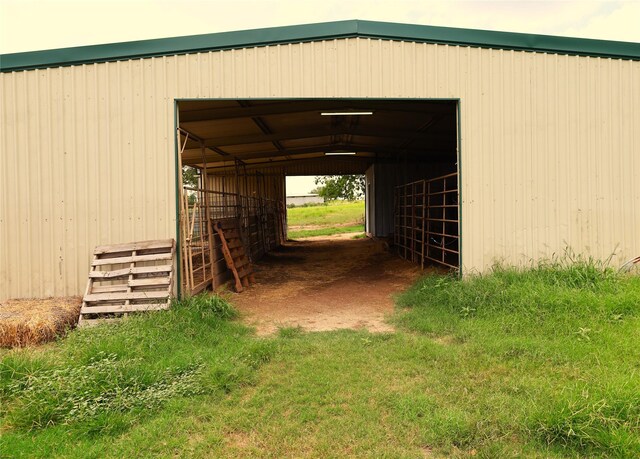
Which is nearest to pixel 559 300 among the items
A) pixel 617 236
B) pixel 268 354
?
pixel 617 236

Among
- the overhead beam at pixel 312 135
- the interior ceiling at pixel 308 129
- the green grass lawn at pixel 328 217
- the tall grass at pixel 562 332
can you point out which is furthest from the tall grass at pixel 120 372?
the green grass lawn at pixel 328 217

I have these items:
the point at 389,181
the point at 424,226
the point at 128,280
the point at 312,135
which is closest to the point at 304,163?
the point at 389,181

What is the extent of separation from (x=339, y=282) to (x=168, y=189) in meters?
4.69

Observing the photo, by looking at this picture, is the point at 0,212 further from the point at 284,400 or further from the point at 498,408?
the point at 498,408

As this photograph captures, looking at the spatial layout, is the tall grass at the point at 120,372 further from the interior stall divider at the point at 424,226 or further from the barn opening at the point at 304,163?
the interior stall divider at the point at 424,226

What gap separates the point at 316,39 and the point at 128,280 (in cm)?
474

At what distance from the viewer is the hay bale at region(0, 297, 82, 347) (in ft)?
17.1

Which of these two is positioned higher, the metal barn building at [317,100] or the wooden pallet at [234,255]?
the metal barn building at [317,100]

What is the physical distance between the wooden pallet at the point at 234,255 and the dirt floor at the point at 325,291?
0.97ft

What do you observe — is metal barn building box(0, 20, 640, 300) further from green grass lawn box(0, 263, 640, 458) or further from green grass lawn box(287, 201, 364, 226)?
green grass lawn box(287, 201, 364, 226)

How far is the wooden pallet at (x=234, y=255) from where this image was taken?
361 inches

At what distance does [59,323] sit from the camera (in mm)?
5617

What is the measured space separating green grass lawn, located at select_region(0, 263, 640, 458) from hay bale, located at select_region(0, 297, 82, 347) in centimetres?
31

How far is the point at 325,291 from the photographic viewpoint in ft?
29.3
